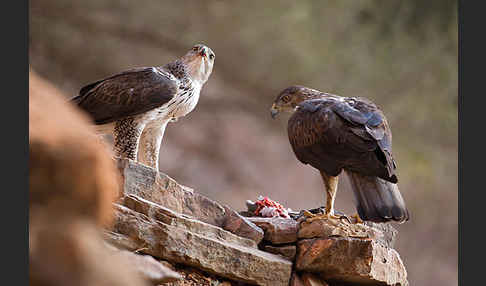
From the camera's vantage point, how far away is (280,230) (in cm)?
424

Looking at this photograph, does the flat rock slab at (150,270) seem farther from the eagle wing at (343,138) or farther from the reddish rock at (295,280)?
the eagle wing at (343,138)

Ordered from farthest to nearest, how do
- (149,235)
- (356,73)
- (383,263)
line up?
(356,73) < (383,263) < (149,235)

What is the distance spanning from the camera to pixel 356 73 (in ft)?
34.6

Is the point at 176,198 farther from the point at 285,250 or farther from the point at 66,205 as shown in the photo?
the point at 66,205

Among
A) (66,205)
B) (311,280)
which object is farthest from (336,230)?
(66,205)

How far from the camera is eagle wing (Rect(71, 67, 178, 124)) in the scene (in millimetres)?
4484

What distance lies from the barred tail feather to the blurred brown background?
532 centimetres

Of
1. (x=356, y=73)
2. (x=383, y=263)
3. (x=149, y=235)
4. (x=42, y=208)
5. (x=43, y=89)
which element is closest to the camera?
(x=42, y=208)

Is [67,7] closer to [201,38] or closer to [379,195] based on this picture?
[201,38]

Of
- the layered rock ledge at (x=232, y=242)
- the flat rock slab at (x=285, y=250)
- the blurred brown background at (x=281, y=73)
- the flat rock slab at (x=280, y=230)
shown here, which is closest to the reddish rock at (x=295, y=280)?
the layered rock ledge at (x=232, y=242)

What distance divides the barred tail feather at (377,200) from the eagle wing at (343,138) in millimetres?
44

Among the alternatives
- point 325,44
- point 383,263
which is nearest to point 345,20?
point 325,44

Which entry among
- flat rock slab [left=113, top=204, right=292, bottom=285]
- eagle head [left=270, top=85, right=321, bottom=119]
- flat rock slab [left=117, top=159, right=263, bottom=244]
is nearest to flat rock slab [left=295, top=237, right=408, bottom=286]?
flat rock slab [left=113, top=204, right=292, bottom=285]

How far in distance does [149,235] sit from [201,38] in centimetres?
663
